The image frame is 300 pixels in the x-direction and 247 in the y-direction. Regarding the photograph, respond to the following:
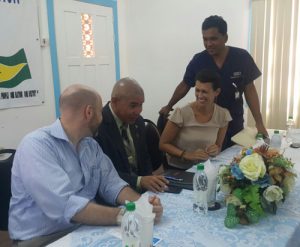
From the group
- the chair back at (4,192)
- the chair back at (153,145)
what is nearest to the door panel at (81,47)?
the chair back at (153,145)

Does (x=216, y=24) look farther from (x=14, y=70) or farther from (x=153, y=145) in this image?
(x=14, y=70)

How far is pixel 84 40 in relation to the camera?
4008 millimetres

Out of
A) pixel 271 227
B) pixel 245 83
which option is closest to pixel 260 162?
pixel 271 227

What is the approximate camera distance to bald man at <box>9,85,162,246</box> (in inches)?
47.6

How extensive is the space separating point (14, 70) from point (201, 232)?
2670 millimetres

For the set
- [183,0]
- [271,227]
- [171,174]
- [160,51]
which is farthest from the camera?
[160,51]

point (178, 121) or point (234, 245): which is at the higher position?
point (178, 121)

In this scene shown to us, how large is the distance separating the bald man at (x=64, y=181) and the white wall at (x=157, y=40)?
2156 millimetres

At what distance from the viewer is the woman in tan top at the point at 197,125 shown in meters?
2.14

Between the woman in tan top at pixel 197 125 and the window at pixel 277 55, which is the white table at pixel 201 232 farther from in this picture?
the window at pixel 277 55

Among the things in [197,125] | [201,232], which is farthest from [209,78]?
[201,232]

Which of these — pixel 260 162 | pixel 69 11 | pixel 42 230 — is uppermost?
pixel 69 11

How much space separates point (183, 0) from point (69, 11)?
4.73ft

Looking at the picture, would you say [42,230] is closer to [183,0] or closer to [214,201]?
[214,201]
